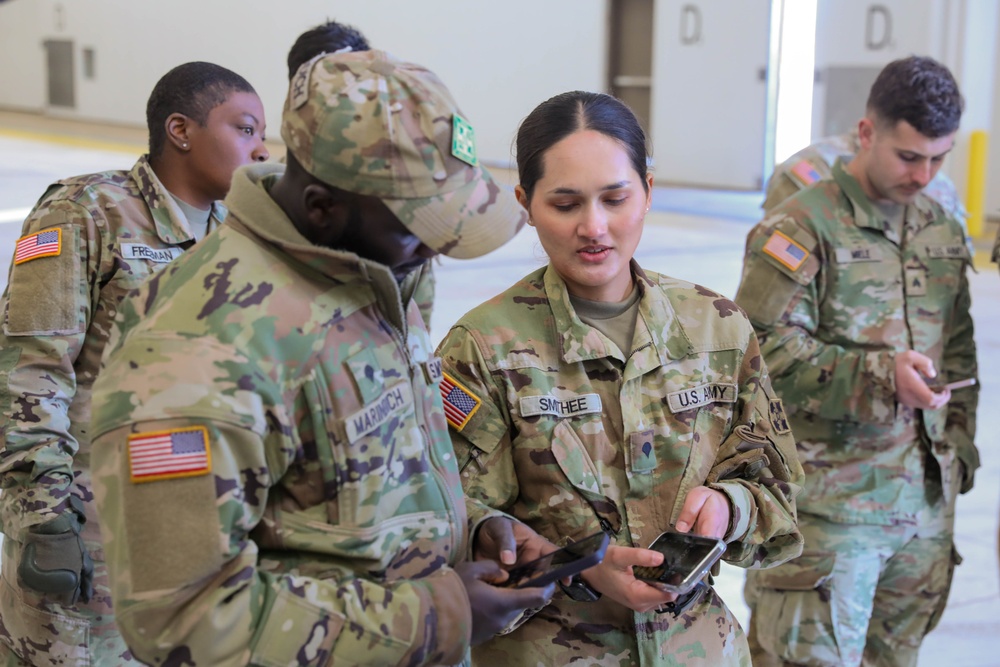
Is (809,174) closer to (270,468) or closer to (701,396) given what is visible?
(701,396)

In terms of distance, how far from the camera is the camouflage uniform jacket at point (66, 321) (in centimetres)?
240

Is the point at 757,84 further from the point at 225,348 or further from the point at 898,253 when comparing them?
the point at 225,348

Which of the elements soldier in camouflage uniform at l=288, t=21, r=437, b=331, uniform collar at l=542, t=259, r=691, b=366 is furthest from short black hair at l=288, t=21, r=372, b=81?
uniform collar at l=542, t=259, r=691, b=366

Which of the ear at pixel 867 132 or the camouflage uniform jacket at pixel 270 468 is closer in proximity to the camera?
the camouflage uniform jacket at pixel 270 468

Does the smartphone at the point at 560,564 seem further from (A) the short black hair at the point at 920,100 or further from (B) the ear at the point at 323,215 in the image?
(A) the short black hair at the point at 920,100

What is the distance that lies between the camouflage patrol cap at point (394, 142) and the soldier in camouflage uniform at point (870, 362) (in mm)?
1747

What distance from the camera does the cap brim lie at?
142 cm

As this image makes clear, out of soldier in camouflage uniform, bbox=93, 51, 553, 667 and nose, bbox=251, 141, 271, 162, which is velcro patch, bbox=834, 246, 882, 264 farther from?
soldier in camouflage uniform, bbox=93, 51, 553, 667

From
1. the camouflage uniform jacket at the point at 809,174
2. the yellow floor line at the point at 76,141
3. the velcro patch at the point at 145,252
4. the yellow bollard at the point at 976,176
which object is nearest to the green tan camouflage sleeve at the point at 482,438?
the velcro patch at the point at 145,252

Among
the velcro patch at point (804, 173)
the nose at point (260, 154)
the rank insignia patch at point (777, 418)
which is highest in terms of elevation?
the nose at point (260, 154)

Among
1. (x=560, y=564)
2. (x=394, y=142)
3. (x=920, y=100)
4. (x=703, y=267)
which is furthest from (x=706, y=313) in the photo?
(x=703, y=267)

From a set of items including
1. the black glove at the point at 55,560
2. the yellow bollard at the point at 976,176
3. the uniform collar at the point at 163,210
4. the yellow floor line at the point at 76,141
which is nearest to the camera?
the black glove at the point at 55,560

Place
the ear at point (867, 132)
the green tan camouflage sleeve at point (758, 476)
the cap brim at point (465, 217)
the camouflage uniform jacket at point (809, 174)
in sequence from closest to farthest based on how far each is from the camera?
the cap brim at point (465, 217), the green tan camouflage sleeve at point (758, 476), the ear at point (867, 132), the camouflage uniform jacket at point (809, 174)

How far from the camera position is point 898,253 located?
3.09m
